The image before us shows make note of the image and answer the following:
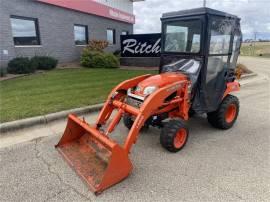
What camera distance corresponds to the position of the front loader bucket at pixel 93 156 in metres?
2.87

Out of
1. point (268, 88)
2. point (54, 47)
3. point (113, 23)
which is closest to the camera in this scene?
point (268, 88)

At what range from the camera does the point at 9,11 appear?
1053 centimetres

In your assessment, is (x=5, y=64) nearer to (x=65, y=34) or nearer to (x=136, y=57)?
(x=65, y=34)

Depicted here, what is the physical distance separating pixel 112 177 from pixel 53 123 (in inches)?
103

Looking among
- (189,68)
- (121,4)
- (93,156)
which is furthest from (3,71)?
(121,4)

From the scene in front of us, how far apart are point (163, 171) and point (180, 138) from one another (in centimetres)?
78

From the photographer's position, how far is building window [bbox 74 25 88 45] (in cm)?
1499

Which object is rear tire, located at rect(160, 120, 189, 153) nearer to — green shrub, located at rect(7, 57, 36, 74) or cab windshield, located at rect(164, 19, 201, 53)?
cab windshield, located at rect(164, 19, 201, 53)

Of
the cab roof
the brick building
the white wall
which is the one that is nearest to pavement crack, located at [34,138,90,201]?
the cab roof

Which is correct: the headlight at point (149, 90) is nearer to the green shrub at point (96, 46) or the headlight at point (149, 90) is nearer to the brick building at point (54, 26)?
the brick building at point (54, 26)

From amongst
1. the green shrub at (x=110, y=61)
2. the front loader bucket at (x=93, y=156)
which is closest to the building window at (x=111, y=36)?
the green shrub at (x=110, y=61)

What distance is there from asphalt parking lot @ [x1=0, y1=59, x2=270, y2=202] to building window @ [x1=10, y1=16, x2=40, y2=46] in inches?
323

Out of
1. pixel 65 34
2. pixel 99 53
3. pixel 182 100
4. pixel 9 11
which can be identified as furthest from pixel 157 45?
pixel 182 100

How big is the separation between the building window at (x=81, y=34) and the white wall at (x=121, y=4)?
2.38 metres
